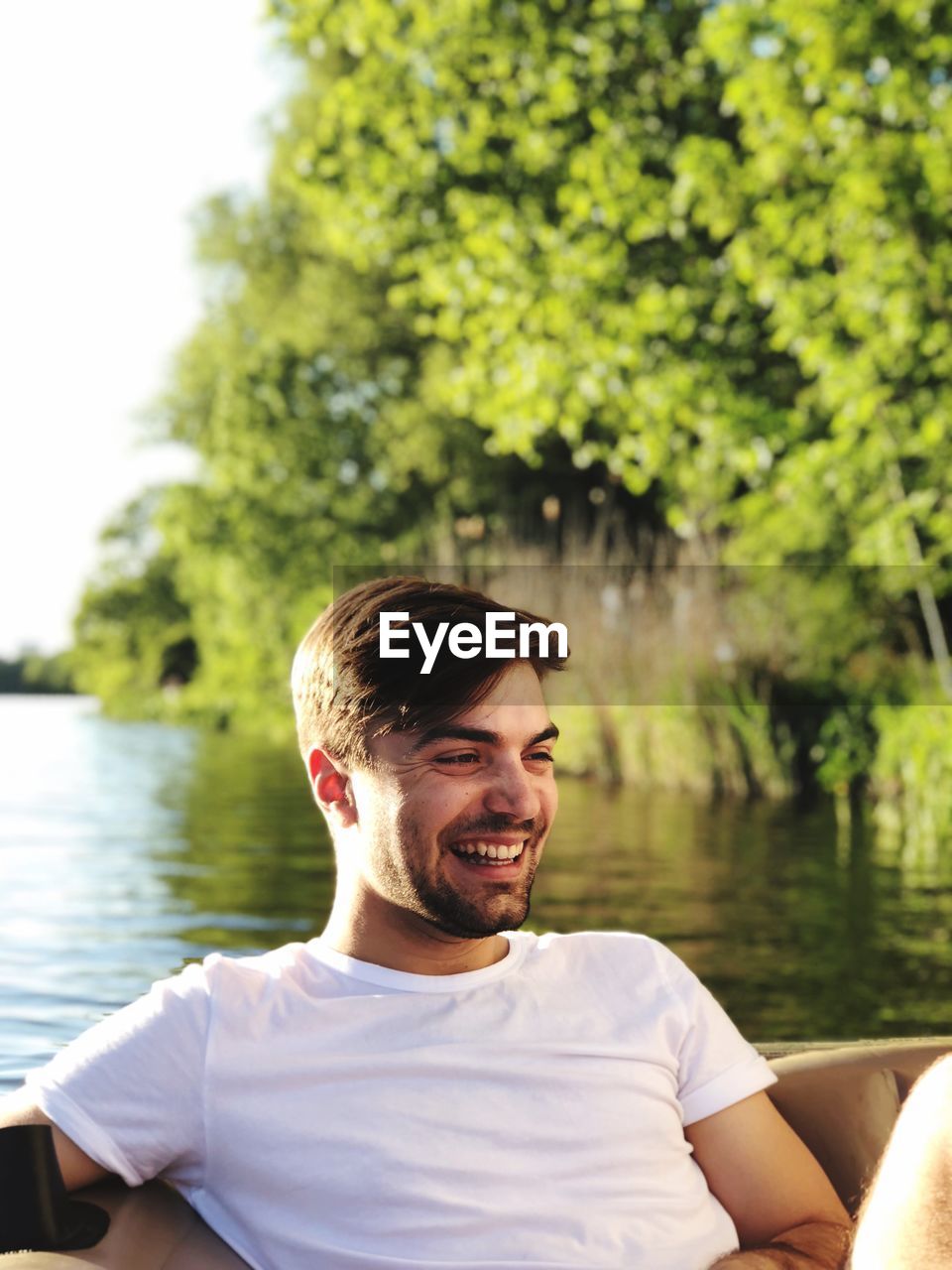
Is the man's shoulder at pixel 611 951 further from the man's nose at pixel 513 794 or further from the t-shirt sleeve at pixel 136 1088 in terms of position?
the t-shirt sleeve at pixel 136 1088

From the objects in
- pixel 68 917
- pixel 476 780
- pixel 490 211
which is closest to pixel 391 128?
pixel 490 211

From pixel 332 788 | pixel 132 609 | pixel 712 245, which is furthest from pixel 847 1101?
pixel 132 609

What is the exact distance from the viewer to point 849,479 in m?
8.13

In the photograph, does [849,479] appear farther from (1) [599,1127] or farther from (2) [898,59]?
(1) [599,1127]

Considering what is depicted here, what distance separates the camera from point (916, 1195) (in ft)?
4.33

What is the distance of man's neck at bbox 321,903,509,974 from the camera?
5.39 ft

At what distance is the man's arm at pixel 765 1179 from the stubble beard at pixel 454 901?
0.32 meters

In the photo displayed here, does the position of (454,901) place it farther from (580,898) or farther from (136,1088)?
(580,898)

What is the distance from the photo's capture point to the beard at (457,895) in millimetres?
1606

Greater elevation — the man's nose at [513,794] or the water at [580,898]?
the man's nose at [513,794]

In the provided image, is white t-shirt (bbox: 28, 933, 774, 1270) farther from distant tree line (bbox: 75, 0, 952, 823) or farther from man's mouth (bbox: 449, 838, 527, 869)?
distant tree line (bbox: 75, 0, 952, 823)

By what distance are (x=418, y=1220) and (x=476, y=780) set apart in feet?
1.38

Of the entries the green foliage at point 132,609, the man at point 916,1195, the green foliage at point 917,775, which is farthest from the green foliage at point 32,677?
the man at point 916,1195

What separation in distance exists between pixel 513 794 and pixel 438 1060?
27cm
